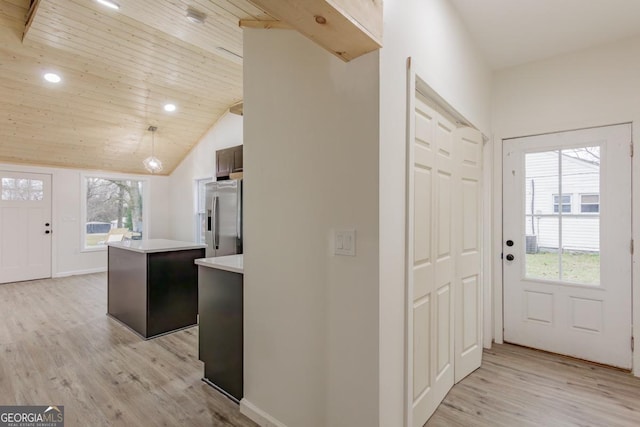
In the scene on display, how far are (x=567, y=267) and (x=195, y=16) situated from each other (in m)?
4.35

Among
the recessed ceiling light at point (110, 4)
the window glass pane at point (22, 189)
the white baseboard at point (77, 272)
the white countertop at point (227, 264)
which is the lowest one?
Result: the white baseboard at point (77, 272)

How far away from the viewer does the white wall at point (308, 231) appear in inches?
58.7

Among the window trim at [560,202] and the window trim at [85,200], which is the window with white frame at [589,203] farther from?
the window trim at [85,200]

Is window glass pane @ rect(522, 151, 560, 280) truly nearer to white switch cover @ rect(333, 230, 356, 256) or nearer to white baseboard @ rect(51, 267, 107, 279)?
white switch cover @ rect(333, 230, 356, 256)

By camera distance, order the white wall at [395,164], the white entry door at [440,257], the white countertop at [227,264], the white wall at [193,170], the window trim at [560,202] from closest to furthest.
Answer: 1. the white wall at [395,164]
2. the white entry door at [440,257]
3. the white countertop at [227,264]
4. the window trim at [560,202]
5. the white wall at [193,170]

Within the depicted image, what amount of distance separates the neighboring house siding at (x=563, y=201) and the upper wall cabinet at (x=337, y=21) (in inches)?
100

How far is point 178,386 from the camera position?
2418mm

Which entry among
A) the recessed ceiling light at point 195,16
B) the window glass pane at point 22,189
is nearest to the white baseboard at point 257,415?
the recessed ceiling light at point 195,16

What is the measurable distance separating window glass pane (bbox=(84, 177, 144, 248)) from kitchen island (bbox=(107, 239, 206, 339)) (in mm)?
3881

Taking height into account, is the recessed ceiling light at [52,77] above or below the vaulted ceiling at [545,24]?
above

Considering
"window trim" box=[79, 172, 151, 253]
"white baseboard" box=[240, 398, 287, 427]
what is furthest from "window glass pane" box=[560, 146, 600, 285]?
"window trim" box=[79, 172, 151, 253]

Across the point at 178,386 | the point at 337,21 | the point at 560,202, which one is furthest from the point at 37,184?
the point at 560,202

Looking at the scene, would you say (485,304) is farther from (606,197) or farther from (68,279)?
(68,279)

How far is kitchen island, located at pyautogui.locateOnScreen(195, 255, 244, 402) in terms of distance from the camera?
2.21m
